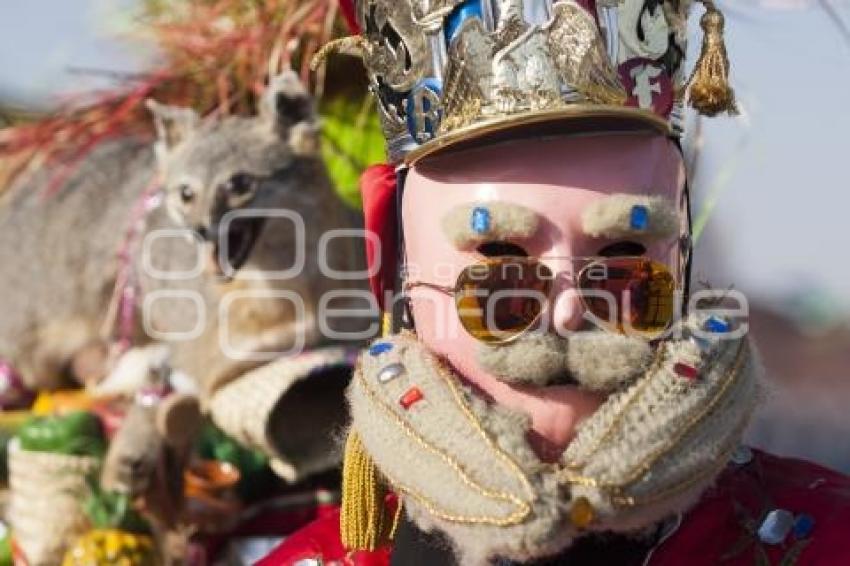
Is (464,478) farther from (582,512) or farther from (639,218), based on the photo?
(639,218)

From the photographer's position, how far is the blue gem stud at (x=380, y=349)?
1.32 m

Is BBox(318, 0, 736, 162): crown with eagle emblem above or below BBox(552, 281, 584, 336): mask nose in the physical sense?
above

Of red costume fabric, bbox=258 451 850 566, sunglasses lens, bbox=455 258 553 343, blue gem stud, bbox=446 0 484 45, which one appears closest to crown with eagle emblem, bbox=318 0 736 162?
blue gem stud, bbox=446 0 484 45

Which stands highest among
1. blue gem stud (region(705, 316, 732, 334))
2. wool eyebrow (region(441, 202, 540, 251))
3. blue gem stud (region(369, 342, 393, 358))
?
wool eyebrow (region(441, 202, 540, 251))

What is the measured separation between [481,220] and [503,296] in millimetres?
69

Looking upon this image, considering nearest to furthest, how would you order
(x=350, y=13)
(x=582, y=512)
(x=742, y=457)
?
(x=582, y=512) < (x=742, y=457) < (x=350, y=13)

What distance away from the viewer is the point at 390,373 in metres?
1.29

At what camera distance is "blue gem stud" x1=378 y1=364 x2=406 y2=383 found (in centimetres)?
129

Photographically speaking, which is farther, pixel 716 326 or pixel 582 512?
pixel 716 326

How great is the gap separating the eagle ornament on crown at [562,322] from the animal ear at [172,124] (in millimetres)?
1097

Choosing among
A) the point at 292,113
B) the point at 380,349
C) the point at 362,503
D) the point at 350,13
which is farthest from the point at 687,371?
the point at 292,113

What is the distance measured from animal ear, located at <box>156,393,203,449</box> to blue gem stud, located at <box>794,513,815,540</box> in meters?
1.28

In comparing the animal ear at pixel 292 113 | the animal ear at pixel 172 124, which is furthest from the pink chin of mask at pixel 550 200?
the animal ear at pixel 172 124

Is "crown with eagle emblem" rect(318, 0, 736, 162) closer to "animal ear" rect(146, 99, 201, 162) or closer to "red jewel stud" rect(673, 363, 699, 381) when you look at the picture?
"red jewel stud" rect(673, 363, 699, 381)
